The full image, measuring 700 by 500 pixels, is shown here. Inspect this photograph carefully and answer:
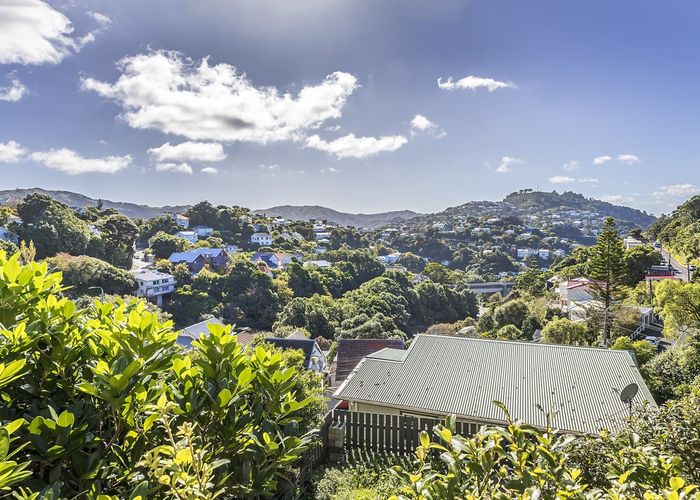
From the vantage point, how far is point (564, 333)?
1622 centimetres

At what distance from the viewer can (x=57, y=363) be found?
1375 millimetres

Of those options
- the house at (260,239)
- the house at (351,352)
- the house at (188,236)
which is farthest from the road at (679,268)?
the house at (188,236)

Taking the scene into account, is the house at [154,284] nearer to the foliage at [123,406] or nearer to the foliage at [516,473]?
the foliage at [123,406]

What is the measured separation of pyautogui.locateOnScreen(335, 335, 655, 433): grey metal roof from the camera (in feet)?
19.9

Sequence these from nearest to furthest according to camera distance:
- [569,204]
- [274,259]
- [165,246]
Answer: [165,246]
[274,259]
[569,204]

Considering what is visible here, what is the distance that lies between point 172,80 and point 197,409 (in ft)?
48.3

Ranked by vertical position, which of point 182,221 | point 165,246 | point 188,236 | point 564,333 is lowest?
point 564,333

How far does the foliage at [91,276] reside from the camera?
84.6 ft

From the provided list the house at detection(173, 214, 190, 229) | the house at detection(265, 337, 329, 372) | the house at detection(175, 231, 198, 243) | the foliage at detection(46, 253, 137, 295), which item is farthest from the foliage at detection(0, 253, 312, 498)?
the house at detection(173, 214, 190, 229)

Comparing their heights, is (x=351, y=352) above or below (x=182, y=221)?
below

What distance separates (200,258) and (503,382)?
37665mm

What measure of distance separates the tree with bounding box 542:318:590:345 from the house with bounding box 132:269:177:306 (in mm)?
27639

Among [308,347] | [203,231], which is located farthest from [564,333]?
[203,231]

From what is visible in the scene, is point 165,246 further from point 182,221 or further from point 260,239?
point 260,239
